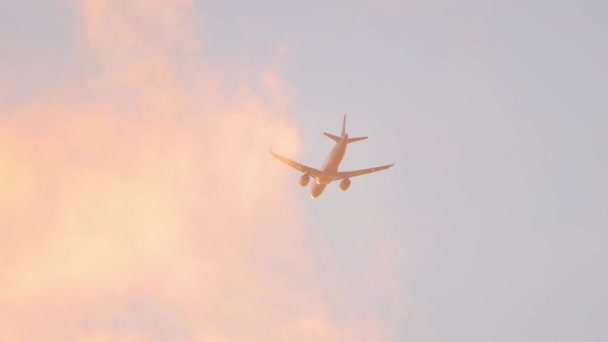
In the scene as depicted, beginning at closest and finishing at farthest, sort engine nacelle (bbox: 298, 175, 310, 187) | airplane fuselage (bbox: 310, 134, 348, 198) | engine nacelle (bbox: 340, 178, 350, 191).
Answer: airplane fuselage (bbox: 310, 134, 348, 198)
engine nacelle (bbox: 340, 178, 350, 191)
engine nacelle (bbox: 298, 175, 310, 187)

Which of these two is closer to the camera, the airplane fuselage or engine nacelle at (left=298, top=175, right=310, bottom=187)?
the airplane fuselage

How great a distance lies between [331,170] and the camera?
108812mm

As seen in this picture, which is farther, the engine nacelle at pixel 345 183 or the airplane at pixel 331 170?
the engine nacelle at pixel 345 183

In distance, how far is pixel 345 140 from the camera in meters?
104

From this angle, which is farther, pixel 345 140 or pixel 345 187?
pixel 345 187

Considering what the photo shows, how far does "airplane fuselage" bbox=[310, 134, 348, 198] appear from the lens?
105 m

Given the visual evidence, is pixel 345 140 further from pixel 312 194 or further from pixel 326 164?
pixel 312 194

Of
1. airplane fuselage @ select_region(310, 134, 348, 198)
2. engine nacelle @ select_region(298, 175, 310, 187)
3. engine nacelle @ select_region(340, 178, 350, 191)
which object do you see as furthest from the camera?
engine nacelle @ select_region(298, 175, 310, 187)

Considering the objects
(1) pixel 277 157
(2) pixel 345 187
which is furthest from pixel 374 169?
(1) pixel 277 157

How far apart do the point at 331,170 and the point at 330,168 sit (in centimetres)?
48

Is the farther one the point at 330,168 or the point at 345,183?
the point at 345,183

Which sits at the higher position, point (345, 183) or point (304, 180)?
point (304, 180)

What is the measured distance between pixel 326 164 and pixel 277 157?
6.71 m

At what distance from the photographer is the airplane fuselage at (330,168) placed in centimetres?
10515
